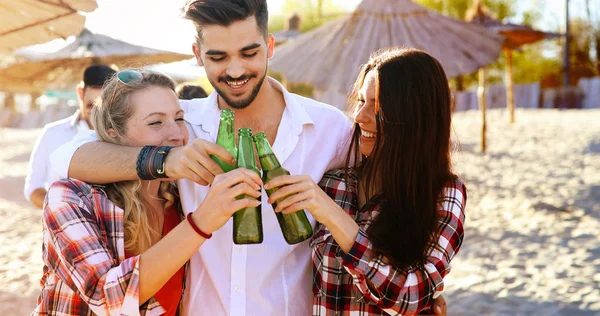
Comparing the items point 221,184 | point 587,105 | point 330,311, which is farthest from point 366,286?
point 587,105

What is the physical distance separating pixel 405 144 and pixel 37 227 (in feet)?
26.8

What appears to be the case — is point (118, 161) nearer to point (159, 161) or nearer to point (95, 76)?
point (159, 161)

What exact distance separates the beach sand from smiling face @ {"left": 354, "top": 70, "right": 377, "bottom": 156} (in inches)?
13.5

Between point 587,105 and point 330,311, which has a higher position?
point 330,311

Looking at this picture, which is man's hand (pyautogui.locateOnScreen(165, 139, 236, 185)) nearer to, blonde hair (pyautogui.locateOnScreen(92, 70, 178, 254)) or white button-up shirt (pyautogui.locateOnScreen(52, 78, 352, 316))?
blonde hair (pyautogui.locateOnScreen(92, 70, 178, 254))

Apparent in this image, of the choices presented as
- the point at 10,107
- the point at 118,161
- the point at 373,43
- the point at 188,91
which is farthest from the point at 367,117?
the point at 10,107

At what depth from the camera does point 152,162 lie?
1.90m

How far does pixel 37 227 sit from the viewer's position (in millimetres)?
9008

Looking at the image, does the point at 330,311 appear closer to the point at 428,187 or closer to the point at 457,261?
the point at 428,187

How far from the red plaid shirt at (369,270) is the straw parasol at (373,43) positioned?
5229 mm

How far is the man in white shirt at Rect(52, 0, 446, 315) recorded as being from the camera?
2273 mm

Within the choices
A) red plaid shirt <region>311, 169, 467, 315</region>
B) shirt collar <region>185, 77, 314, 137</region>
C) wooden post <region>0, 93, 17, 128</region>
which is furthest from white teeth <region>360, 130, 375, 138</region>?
wooden post <region>0, 93, 17, 128</region>

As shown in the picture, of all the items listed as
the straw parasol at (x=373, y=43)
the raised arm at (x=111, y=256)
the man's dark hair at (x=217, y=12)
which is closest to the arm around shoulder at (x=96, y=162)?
the raised arm at (x=111, y=256)

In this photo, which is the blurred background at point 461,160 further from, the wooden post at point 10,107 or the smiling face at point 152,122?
the wooden post at point 10,107
